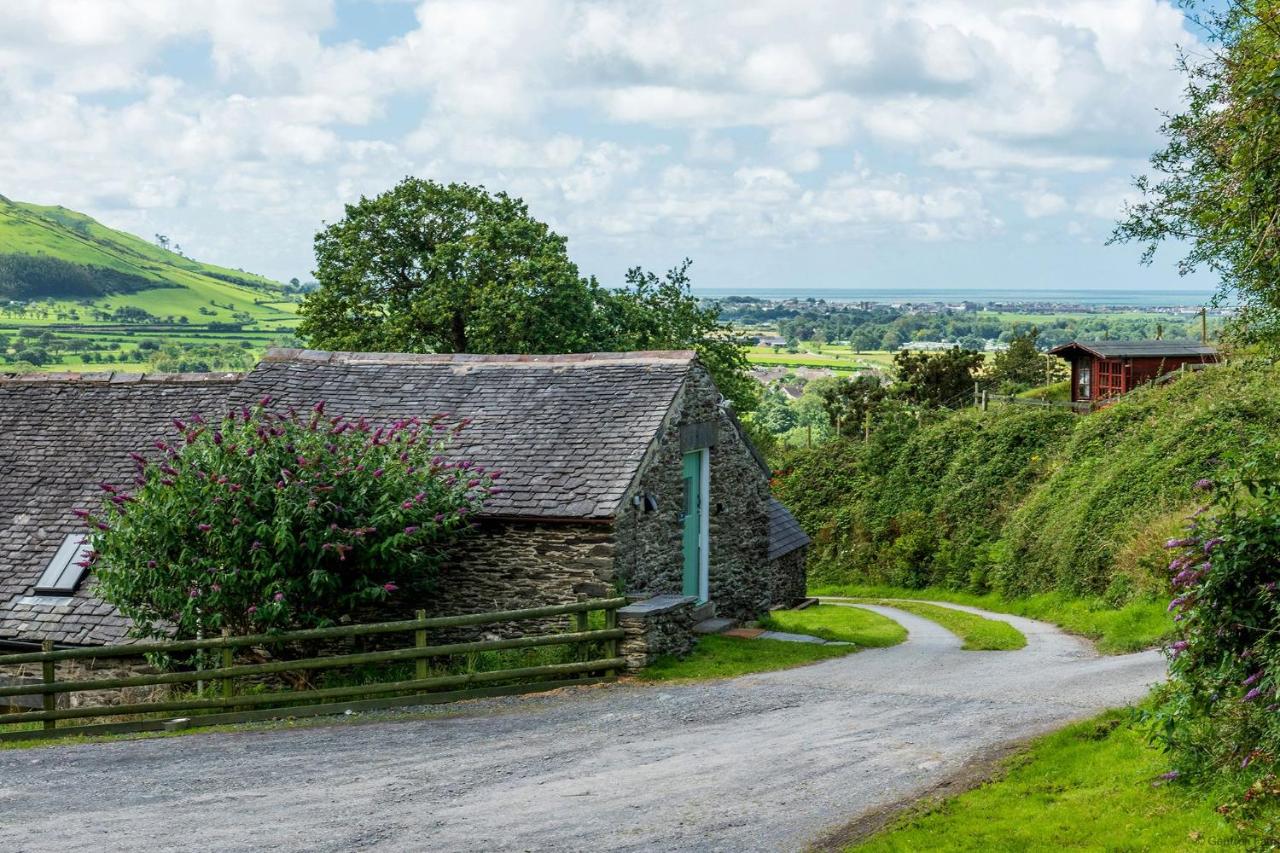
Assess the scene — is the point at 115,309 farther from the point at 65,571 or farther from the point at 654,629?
the point at 654,629

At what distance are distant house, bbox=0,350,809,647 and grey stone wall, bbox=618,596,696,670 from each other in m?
0.92

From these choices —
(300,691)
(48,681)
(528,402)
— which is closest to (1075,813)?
(300,691)

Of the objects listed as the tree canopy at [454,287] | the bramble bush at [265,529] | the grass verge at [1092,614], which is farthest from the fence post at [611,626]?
the tree canopy at [454,287]

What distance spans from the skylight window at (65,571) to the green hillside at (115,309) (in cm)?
8066

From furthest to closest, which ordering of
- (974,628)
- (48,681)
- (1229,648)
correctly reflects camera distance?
(974,628) → (48,681) → (1229,648)

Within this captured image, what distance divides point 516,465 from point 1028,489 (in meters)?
19.3

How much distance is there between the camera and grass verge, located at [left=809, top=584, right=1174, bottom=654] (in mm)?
19891

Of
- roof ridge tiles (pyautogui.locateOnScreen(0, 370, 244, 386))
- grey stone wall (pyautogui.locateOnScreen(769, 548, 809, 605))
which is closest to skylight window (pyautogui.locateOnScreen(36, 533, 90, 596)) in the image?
roof ridge tiles (pyautogui.locateOnScreen(0, 370, 244, 386))

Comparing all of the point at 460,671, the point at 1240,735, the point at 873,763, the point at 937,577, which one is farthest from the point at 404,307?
the point at 1240,735

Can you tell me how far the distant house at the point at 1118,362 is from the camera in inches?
2085

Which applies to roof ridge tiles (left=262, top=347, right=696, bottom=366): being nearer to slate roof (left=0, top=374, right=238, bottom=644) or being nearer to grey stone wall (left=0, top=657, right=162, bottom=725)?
slate roof (left=0, top=374, right=238, bottom=644)

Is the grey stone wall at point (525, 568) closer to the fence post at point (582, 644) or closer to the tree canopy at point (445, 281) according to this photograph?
the fence post at point (582, 644)

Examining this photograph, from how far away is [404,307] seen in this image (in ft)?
132

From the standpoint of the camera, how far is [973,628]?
960 inches
